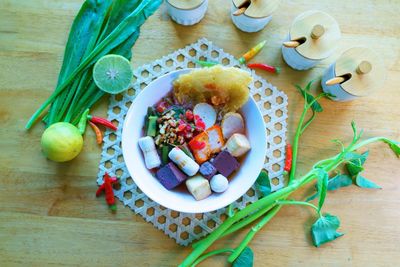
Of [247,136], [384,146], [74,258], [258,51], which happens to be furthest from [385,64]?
[74,258]

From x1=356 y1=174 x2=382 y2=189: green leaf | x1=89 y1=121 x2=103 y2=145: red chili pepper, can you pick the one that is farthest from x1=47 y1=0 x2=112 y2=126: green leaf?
x1=356 y1=174 x2=382 y2=189: green leaf

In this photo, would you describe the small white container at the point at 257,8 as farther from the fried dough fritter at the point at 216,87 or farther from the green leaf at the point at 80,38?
the green leaf at the point at 80,38

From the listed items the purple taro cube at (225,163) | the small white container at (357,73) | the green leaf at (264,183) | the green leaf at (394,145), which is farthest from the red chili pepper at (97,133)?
the green leaf at (394,145)

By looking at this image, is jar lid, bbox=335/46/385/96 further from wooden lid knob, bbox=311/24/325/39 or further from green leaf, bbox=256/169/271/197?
green leaf, bbox=256/169/271/197

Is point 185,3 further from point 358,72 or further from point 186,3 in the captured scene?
point 358,72

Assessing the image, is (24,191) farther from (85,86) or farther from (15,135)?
(85,86)
